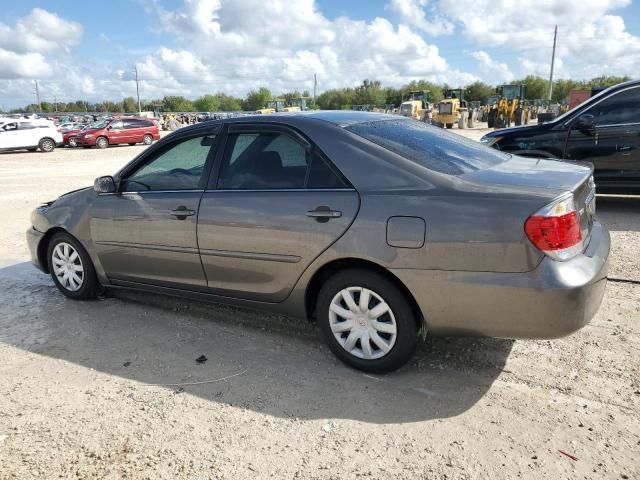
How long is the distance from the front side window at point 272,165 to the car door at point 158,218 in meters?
0.21

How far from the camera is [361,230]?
3.11m

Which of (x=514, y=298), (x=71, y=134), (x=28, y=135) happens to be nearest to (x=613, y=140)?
(x=514, y=298)

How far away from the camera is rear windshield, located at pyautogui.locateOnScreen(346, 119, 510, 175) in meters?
3.29

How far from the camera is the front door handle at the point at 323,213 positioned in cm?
321

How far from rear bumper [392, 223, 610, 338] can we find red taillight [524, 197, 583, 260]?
0.06 m

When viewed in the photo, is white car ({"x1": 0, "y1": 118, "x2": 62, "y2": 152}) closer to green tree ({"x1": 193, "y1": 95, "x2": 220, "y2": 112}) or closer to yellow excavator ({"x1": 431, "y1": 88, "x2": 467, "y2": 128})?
yellow excavator ({"x1": 431, "y1": 88, "x2": 467, "y2": 128})

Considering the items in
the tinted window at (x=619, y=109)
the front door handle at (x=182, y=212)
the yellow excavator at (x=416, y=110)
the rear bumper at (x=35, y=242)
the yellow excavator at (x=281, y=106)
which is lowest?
the rear bumper at (x=35, y=242)

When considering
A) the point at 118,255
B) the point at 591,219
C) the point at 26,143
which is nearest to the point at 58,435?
the point at 118,255

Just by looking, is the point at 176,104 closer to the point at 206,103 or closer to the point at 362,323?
the point at 206,103

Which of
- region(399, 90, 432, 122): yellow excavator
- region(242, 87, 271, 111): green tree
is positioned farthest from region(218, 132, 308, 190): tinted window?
region(242, 87, 271, 111): green tree

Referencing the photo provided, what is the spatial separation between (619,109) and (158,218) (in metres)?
6.51

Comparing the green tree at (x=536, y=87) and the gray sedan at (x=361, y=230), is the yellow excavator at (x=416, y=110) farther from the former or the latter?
the green tree at (x=536, y=87)

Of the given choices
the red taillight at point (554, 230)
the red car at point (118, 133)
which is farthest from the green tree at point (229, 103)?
the red taillight at point (554, 230)

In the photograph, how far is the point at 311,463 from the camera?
257 centimetres
